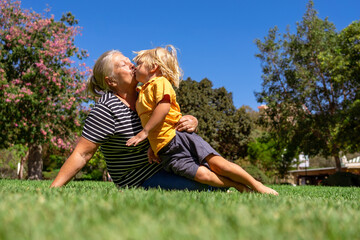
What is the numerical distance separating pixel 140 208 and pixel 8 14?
63.8 ft

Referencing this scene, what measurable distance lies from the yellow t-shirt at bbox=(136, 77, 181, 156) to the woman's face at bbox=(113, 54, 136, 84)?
0.35 m

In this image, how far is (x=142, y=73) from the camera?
13.0ft

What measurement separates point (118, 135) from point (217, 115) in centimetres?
3049

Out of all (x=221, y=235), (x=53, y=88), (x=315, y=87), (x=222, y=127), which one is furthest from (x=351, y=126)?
(x=221, y=235)

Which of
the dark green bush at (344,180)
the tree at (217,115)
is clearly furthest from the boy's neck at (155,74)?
the tree at (217,115)

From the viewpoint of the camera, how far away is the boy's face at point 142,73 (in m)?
3.95

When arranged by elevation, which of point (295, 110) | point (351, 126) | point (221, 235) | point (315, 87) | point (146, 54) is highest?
point (315, 87)

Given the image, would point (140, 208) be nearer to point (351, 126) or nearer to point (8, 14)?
point (8, 14)

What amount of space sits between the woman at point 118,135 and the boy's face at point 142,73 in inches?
4.7

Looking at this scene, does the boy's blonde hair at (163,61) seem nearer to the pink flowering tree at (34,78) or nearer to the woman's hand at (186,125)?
the woman's hand at (186,125)

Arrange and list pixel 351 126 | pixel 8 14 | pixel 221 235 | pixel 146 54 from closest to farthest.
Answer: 1. pixel 221 235
2. pixel 146 54
3. pixel 8 14
4. pixel 351 126

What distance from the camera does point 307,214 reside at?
1776 mm

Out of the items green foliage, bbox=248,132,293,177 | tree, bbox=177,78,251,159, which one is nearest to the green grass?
tree, bbox=177,78,251,159

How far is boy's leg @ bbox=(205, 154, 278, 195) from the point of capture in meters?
3.57
